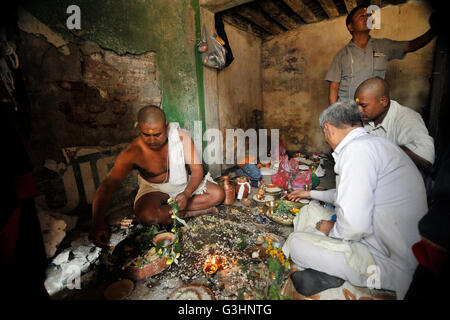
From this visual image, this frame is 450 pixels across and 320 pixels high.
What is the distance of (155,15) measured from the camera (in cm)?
322

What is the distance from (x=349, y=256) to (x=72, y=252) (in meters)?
2.87

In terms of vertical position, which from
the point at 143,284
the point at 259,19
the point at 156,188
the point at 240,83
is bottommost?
the point at 143,284

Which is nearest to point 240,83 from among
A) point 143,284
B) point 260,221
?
point 260,221

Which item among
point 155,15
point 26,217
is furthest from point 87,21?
point 26,217

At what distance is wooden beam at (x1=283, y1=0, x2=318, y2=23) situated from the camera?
4.61 metres

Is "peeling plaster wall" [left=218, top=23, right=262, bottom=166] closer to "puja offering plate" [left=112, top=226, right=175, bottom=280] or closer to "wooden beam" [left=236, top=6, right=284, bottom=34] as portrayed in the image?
"wooden beam" [left=236, top=6, right=284, bottom=34]

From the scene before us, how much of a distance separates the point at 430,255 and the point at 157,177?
288 centimetres

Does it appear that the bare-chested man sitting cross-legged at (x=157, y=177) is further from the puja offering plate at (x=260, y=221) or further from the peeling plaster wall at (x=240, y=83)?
the peeling plaster wall at (x=240, y=83)

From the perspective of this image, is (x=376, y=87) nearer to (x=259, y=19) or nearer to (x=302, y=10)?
(x=302, y=10)

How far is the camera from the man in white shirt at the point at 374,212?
148 centimetres

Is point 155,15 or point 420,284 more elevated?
point 155,15

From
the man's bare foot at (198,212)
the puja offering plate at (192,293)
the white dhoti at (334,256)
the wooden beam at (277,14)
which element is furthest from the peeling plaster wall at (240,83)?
the puja offering plate at (192,293)

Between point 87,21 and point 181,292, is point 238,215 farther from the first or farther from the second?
point 87,21

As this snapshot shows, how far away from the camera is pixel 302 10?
5.09 m
